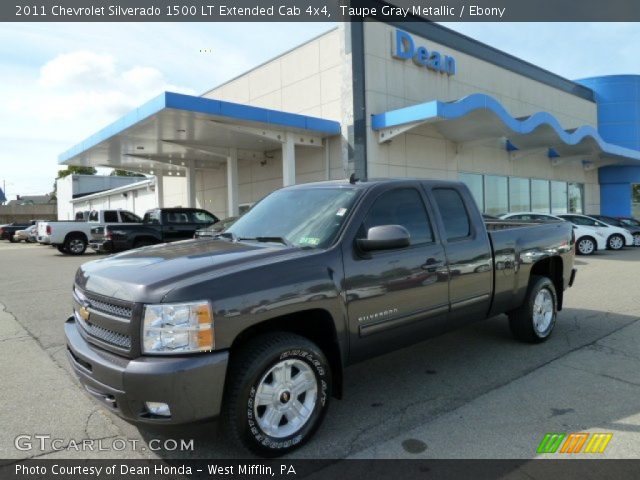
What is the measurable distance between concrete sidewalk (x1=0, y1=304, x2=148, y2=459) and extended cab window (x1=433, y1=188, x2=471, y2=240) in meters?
3.17

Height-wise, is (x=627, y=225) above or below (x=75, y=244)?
above

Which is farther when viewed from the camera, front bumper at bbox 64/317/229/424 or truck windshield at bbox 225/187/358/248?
truck windshield at bbox 225/187/358/248

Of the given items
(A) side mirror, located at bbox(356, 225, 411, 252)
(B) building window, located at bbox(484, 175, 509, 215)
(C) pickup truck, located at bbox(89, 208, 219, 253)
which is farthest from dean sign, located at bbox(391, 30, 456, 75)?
(A) side mirror, located at bbox(356, 225, 411, 252)

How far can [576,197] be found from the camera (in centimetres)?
3005

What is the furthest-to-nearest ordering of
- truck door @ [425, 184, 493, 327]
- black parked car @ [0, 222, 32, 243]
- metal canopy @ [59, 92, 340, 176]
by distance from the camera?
1. black parked car @ [0, 222, 32, 243]
2. metal canopy @ [59, 92, 340, 176]
3. truck door @ [425, 184, 493, 327]

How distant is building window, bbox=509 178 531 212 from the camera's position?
23966 mm

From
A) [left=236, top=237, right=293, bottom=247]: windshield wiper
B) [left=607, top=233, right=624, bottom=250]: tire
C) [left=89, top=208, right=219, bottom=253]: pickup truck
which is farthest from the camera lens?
[left=607, top=233, right=624, bottom=250]: tire

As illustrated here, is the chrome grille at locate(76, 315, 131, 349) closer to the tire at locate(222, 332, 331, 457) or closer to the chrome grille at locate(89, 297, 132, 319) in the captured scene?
the chrome grille at locate(89, 297, 132, 319)

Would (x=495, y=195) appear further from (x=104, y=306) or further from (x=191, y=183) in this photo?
(x=104, y=306)

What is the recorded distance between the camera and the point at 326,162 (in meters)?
18.4

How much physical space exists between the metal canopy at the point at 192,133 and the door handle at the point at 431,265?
1183 cm

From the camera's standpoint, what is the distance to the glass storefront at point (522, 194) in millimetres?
21875

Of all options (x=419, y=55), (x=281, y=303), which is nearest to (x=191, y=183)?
(x=419, y=55)

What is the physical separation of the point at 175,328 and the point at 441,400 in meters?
2.41
